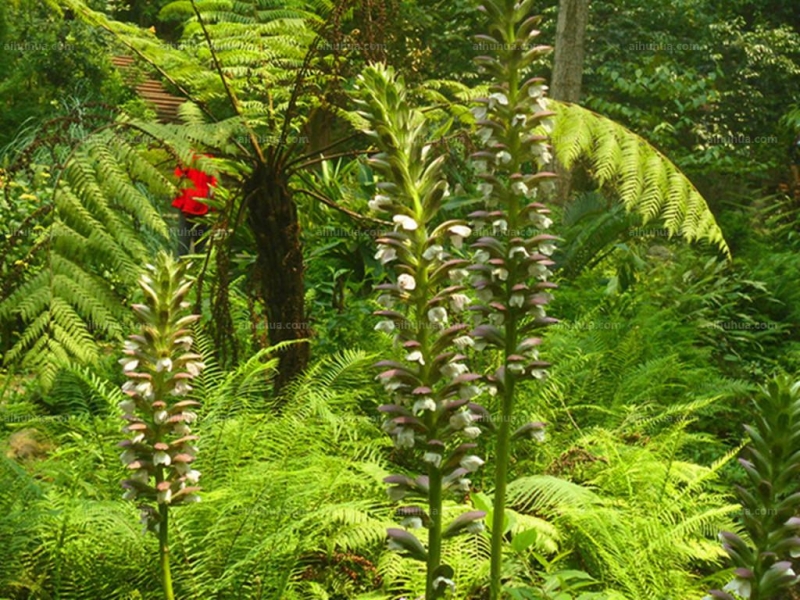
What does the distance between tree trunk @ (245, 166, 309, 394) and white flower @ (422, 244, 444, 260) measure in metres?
2.19

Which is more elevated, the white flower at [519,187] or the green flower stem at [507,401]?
the white flower at [519,187]

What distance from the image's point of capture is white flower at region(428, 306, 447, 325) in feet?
5.47

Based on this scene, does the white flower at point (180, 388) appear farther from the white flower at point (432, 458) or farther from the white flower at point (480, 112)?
the white flower at point (480, 112)

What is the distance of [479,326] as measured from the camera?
200 centimetres

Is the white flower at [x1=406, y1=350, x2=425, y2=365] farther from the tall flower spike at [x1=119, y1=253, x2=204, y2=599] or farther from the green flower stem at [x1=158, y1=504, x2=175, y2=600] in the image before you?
the green flower stem at [x1=158, y1=504, x2=175, y2=600]

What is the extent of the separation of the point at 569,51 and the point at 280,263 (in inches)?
244

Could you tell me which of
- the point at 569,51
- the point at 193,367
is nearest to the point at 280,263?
the point at 193,367

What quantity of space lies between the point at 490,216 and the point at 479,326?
275mm

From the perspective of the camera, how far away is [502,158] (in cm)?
204

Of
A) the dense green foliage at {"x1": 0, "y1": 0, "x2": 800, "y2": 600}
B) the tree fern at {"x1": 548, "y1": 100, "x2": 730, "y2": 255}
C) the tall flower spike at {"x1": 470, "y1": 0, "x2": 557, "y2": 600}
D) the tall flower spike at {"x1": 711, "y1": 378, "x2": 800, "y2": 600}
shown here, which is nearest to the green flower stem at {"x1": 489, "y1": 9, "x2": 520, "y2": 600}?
the tall flower spike at {"x1": 470, "y1": 0, "x2": 557, "y2": 600}

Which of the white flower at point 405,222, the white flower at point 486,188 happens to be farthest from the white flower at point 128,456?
the white flower at point 486,188

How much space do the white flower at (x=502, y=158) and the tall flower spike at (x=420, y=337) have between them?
0.32m

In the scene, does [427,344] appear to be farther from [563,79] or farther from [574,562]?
[563,79]

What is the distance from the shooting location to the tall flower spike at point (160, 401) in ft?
6.19
